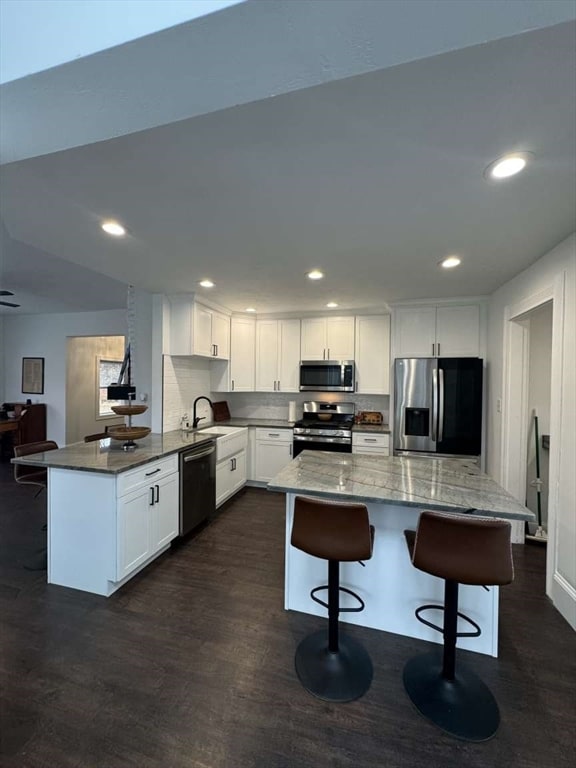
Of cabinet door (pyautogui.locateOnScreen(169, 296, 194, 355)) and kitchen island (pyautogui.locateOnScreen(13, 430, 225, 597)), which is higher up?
cabinet door (pyautogui.locateOnScreen(169, 296, 194, 355))

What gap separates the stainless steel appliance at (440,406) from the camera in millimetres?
3539

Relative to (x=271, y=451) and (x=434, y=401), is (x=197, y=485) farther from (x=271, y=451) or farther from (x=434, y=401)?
(x=434, y=401)

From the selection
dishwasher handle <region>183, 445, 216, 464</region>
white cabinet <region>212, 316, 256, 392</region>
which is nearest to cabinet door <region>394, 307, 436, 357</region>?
white cabinet <region>212, 316, 256, 392</region>

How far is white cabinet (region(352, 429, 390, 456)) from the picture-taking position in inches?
158

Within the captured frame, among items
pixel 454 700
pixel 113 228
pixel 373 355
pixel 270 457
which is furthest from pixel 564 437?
pixel 113 228

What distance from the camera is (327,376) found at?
4410 mm

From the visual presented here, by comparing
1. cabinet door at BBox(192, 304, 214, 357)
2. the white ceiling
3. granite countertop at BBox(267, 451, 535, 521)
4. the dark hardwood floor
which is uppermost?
the white ceiling

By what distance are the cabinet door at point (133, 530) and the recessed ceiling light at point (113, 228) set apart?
1.79 m

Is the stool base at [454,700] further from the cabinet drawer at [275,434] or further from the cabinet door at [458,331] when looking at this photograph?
the cabinet door at [458,331]

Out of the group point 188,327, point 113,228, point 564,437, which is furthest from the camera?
point 188,327

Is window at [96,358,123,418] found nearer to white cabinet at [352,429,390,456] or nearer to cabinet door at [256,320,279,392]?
cabinet door at [256,320,279,392]

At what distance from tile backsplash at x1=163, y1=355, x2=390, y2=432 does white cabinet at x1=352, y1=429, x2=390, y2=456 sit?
0.64 meters

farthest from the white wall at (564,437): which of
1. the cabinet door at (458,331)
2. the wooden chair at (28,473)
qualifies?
the wooden chair at (28,473)

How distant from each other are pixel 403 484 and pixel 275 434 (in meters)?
2.70
